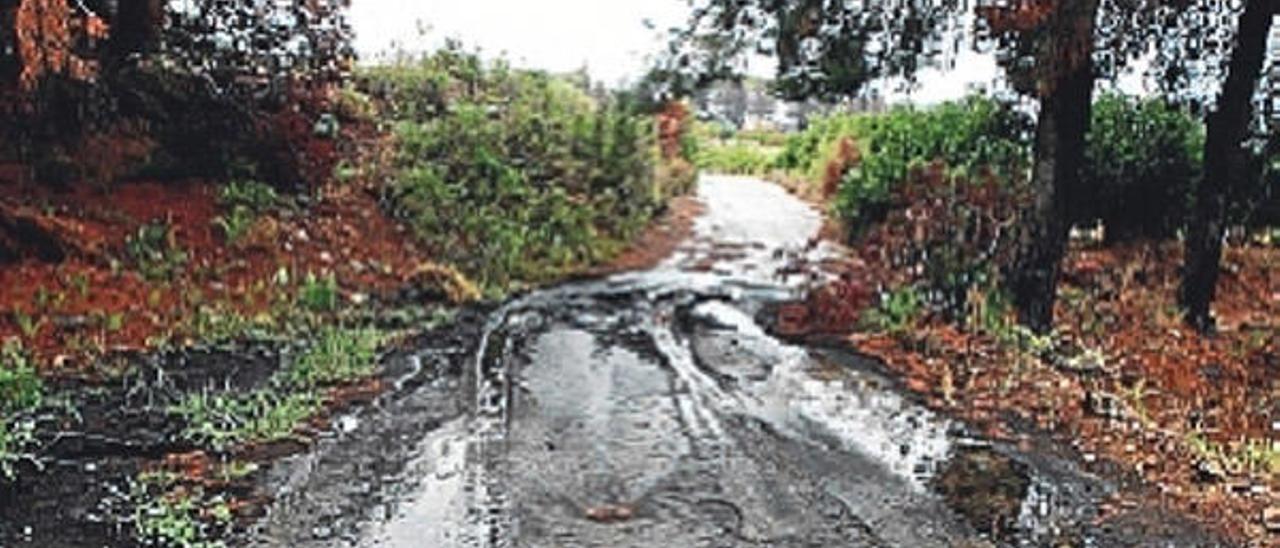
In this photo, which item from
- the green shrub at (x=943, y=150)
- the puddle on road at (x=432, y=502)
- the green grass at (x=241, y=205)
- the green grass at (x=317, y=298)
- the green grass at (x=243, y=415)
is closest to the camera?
the puddle on road at (x=432, y=502)

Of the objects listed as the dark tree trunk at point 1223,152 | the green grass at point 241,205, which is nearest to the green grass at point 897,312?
the dark tree trunk at point 1223,152

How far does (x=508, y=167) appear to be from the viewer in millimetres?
17625

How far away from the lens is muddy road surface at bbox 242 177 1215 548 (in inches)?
221

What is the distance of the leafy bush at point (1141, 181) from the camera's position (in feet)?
50.2

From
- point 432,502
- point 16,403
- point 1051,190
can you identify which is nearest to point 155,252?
point 16,403

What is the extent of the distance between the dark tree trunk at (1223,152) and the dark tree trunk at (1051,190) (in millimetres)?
1767

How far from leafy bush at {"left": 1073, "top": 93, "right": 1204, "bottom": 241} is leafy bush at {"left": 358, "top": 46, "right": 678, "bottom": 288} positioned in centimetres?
593

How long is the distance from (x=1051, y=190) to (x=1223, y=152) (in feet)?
6.79

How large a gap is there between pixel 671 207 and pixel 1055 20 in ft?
53.3

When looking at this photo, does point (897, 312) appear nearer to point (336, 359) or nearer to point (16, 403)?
point (336, 359)

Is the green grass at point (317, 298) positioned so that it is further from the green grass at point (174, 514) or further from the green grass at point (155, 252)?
the green grass at point (174, 514)

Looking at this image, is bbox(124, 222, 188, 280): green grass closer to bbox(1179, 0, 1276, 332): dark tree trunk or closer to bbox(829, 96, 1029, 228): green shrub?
bbox(829, 96, 1029, 228): green shrub

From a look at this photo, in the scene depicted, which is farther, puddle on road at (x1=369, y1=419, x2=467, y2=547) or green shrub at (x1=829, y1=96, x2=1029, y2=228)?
green shrub at (x1=829, y1=96, x2=1029, y2=228)

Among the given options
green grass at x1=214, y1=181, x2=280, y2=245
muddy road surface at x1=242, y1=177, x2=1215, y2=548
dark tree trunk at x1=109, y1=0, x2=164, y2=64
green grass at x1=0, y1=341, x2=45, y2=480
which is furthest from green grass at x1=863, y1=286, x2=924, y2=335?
dark tree trunk at x1=109, y1=0, x2=164, y2=64
